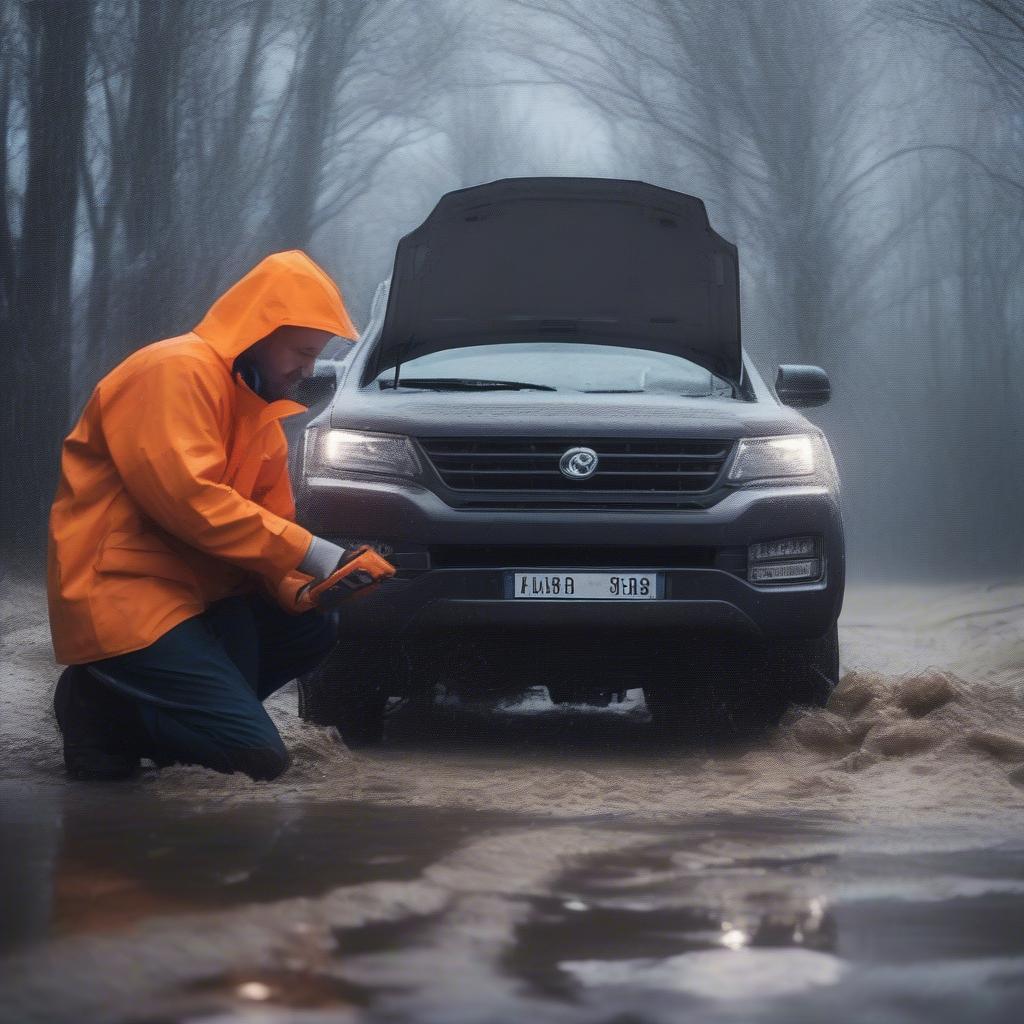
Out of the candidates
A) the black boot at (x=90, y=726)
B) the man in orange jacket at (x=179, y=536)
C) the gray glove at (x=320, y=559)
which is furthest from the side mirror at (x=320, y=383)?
the black boot at (x=90, y=726)

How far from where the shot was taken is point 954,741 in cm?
584

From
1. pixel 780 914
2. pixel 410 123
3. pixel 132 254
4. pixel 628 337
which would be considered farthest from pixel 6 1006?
pixel 410 123

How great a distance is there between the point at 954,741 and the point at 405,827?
7.30 ft

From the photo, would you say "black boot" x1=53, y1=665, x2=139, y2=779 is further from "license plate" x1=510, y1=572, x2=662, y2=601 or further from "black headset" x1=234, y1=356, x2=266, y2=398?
"license plate" x1=510, y1=572, x2=662, y2=601

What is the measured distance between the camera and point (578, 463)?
20.1 feet

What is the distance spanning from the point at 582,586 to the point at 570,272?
1.70m

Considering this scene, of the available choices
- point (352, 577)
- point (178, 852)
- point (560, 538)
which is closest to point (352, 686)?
point (560, 538)

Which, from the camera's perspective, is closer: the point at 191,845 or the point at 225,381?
the point at 191,845

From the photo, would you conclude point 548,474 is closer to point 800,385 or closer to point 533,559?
point 533,559

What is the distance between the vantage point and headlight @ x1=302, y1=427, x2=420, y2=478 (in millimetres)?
Answer: 6129

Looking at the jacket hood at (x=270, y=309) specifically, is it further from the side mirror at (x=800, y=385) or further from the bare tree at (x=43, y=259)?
the bare tree at (x=43, y=259)

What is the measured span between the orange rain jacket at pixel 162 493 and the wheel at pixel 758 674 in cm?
174

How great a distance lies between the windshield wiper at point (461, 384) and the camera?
6578mm

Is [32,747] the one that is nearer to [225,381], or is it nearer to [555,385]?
[225,381]
